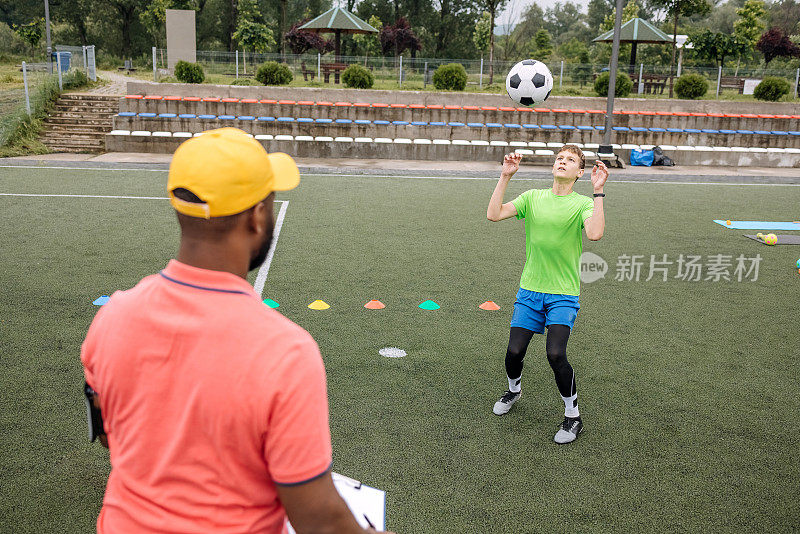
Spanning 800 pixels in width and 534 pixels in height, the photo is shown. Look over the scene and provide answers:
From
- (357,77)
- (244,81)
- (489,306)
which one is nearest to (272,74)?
(244,81)

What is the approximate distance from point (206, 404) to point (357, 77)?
26.6 meters

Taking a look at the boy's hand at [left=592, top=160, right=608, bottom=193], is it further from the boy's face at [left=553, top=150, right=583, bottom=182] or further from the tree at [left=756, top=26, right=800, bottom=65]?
the tree at [left=756, top=26, right=800, bottom=65]

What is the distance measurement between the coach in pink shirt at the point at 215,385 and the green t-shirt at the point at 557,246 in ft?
11.5

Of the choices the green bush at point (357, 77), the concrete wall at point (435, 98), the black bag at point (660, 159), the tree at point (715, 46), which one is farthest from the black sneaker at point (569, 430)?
the tree at point (715, 46)

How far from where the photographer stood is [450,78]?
92.0 ft

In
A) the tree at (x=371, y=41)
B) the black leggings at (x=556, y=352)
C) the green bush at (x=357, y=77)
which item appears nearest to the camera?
the black leggings at (x=556, y=352)

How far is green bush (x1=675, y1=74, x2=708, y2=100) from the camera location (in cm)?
2836

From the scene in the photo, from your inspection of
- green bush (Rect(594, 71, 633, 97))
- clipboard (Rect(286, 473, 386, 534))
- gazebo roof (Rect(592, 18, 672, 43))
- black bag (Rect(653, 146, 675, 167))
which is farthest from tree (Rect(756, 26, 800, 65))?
clipboard (Rect(286, 473, 386, 534))

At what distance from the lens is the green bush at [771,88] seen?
28531 mm

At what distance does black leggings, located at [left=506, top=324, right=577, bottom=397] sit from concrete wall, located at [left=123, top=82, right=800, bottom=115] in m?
22.0

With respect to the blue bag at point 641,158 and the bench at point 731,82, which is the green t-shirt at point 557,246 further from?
the bench at point 731,82

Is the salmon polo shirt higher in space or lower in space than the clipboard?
higher

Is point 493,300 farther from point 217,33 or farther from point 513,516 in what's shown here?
point 217,33

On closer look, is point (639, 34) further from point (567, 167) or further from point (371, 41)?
point (567, 167)
